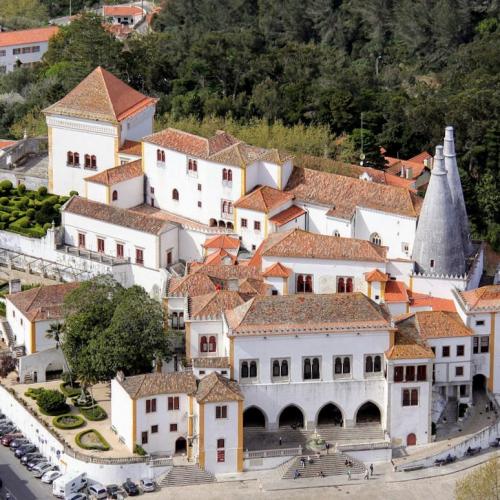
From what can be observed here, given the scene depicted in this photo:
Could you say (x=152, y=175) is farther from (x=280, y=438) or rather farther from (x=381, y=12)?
(x=381, y=12)

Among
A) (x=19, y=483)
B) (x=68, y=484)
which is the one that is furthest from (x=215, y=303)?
(x=19, y=483)

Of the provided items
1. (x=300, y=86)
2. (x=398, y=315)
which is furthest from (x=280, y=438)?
(x=300, y=86)

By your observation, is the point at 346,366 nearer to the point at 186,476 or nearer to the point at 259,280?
the point at 259,280

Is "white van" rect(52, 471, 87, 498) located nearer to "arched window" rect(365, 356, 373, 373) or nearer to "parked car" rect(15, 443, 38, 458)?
"parked car" rect(15, 443, 38, 458)

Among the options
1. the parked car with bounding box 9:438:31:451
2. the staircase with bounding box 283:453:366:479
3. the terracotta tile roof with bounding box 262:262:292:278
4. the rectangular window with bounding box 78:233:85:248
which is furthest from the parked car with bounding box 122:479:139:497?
the rectangular window with bounding box 78:233:85:248

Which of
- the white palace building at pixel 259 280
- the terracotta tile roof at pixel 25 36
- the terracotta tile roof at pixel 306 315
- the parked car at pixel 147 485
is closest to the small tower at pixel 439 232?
the white palace building at pixel 259 280

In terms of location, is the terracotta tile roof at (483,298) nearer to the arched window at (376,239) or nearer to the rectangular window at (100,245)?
the arched window at (376,239)
